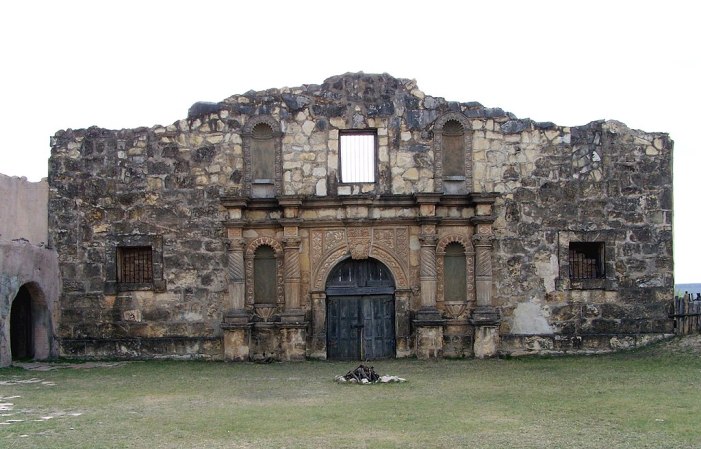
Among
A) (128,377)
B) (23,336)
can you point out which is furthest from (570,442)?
(23,336)

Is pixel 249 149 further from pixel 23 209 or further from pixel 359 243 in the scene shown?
pixel 23 209

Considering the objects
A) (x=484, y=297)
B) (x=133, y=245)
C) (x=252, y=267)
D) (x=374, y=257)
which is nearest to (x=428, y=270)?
(x=374, y=257)

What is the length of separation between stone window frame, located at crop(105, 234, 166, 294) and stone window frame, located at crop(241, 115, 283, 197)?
6.94ft

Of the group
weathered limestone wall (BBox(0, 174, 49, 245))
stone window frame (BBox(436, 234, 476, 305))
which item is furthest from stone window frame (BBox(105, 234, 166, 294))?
stone window frame (BBox(436, 234, 476, 305))

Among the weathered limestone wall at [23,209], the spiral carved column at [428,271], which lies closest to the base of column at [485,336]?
the spiral carved column at [428,271]

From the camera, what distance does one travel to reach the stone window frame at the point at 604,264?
765 inches

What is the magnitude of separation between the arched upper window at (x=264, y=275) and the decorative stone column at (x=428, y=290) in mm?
2978

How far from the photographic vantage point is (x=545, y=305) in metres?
19.4

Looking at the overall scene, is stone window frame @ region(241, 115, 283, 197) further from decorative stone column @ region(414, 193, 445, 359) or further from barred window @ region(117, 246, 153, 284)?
decorative stone column @ region(414, 193, 445, 359)

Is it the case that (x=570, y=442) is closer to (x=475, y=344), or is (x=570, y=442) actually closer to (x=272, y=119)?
(x=475, y=344)

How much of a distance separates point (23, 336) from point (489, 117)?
10584 millimetres

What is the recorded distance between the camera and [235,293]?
19203 mm

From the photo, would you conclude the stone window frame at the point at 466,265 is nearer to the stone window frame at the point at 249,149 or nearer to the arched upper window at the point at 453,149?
the arched upper window at the point at 453,149

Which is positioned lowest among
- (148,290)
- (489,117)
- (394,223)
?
(148,290)
